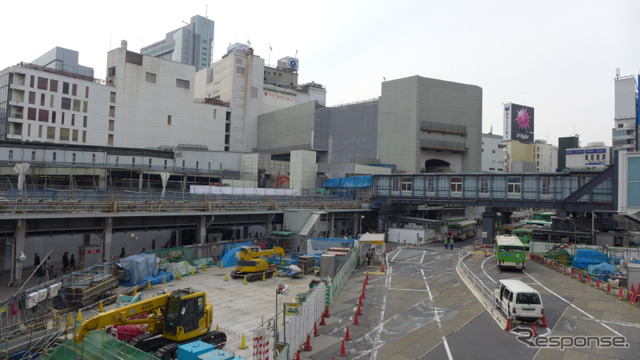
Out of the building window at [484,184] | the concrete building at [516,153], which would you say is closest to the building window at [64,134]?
the building window at [484,184]

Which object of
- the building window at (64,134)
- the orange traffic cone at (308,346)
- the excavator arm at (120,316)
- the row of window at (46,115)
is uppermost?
the row of window at (46,115)

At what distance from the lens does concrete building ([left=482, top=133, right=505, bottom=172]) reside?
147750 millimetres

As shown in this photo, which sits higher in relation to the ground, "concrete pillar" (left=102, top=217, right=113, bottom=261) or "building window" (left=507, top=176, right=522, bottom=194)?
"building window" (left=507, top=176, right=522, bottom=194)

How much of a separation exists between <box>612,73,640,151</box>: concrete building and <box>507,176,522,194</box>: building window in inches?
2523

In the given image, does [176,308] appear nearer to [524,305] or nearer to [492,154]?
[524,305]

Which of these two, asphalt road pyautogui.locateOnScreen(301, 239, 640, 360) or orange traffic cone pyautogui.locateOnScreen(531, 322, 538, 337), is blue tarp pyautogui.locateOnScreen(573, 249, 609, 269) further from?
orange traffic cone pyautogui.locateOnScreen(531, 322, 538, 337)

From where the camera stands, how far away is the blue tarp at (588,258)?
3612cm

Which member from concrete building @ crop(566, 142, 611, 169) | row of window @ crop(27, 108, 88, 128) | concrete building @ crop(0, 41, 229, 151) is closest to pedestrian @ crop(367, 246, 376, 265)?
concrete building @ crop(0, 41, 229, 151)

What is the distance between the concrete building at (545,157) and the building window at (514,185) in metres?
129

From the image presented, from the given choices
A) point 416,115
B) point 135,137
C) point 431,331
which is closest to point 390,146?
point 416,115

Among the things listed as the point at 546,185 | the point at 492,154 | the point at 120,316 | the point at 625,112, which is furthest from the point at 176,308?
the point at 492,154

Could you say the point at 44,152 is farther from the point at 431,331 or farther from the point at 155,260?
the point at 431,331

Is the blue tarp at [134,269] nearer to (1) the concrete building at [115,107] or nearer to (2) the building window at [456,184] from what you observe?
(2) the building window at [456,184]

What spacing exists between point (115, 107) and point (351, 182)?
52.8 m
